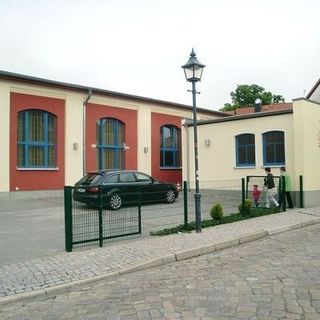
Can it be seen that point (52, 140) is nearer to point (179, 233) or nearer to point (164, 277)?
point (179, 233)

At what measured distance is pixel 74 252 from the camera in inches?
350

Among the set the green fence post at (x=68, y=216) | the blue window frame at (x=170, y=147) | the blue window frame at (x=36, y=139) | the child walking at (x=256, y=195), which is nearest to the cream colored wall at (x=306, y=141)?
the child walking at (x=256, y=195)

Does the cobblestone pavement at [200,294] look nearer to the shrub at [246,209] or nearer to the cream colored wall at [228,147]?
the shrub at [246,209]

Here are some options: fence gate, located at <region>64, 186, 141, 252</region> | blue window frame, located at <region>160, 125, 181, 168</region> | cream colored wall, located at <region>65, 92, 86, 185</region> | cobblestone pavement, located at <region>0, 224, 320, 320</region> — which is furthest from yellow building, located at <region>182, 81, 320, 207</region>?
cobblestone pavement, located at <region>0, 224, 320, 320</region>

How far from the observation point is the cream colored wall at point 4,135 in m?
19.6

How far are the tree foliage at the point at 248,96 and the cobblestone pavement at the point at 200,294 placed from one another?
53.1 m

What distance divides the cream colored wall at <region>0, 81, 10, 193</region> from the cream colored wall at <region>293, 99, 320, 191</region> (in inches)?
504

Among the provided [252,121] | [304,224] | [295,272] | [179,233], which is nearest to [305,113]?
[252,121]

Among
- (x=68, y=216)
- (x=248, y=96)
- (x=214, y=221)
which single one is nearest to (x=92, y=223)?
(x=68, y=216)

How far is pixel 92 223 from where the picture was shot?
9.55 metres

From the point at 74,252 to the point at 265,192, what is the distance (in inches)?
372

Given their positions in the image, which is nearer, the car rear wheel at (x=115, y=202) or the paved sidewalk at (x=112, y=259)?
the paved sidewalk at (x=112, y=259)

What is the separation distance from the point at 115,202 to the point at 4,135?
38.3 ft

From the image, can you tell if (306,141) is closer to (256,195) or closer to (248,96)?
(256,195)
